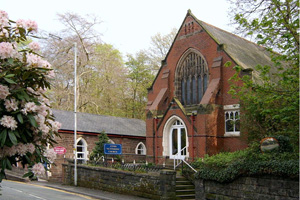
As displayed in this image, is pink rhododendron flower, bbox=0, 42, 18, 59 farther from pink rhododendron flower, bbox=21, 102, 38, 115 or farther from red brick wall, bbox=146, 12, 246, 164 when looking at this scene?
red brick wall, bbox=146, 12, 246, 164

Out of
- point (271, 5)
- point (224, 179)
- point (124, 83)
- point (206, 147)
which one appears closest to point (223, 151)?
point (206, 147)

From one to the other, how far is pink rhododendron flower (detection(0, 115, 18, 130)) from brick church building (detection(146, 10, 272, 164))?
Result: 660 inches

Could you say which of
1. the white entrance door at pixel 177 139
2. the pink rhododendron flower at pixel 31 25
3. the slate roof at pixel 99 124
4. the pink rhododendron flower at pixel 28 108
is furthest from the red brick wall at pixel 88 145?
the pink rhododendron flower at pixel 28 108

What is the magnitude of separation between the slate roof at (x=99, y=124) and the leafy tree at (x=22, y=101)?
21.9m

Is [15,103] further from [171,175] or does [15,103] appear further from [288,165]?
[171,175]

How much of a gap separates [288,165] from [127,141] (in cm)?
2156

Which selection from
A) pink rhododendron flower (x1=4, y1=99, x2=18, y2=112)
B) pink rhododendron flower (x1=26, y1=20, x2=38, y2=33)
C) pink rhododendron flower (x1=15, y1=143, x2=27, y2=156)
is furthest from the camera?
pink rhododendron flower (x1=26, y1=20, x2=38, y2=33)

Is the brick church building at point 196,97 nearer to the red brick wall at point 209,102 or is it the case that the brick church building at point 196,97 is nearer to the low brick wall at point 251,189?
the red brick wall at point 209,102

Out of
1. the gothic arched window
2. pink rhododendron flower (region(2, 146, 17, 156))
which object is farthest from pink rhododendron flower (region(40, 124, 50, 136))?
the gothic arched window

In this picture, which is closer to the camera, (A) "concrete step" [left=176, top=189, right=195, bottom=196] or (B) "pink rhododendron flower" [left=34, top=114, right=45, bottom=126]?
(B) "pink rhododendron flower" [left=34, top=114, right=45, bottom=126]

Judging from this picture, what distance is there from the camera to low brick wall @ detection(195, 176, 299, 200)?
1111 cm

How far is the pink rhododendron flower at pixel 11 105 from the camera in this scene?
4.88 m

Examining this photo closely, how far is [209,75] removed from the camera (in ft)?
81.4

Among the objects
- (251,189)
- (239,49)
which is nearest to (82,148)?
(239,49)
